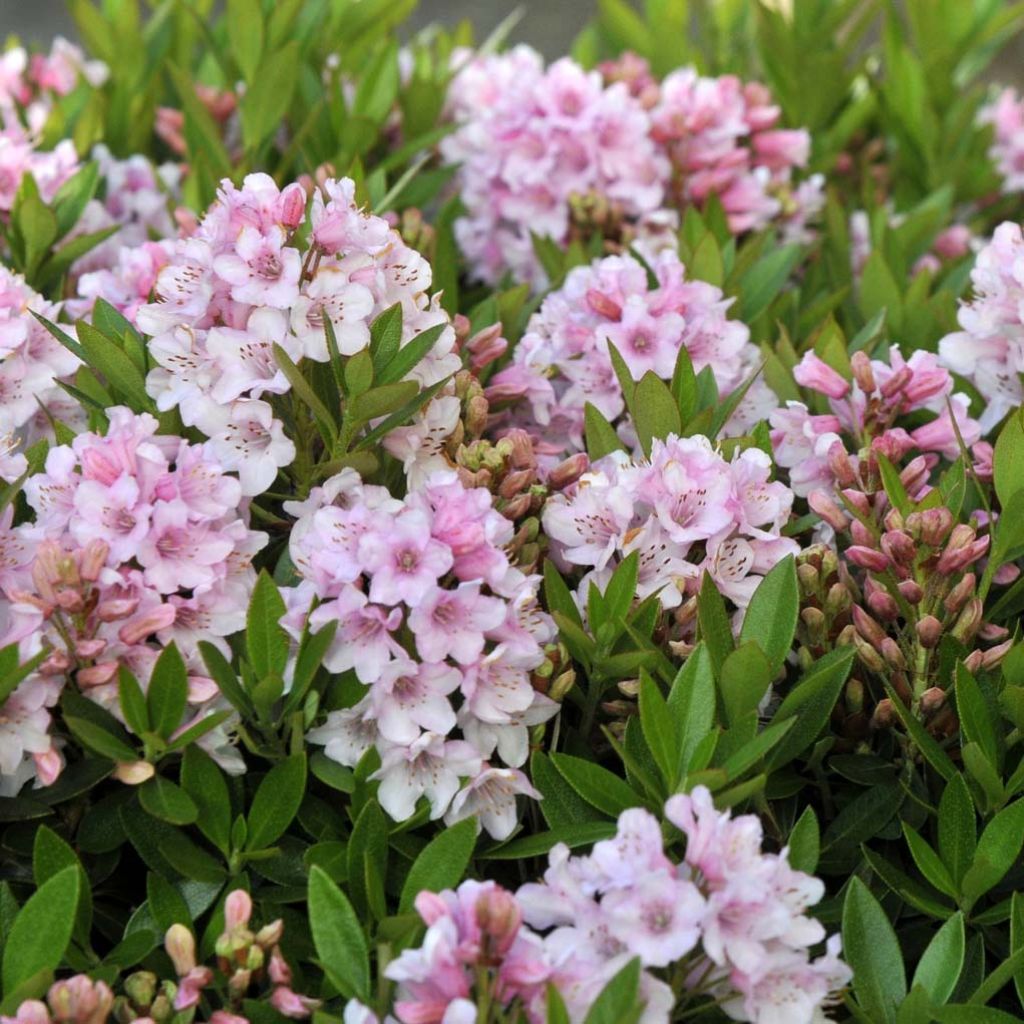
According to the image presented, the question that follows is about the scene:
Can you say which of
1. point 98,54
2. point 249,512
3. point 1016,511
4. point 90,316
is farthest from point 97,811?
point 98,54

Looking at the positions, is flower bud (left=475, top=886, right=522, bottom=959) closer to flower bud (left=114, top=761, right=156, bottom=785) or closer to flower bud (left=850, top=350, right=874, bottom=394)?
flower bud (left=114, top=761, right=156, bottom=785)

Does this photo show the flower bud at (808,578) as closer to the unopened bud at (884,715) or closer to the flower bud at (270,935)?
Answer: the unopened bud at (884,715)

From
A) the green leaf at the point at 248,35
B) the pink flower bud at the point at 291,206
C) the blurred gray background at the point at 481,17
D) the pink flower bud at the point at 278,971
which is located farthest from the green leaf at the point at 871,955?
the blurred gray background at the point at 481,17

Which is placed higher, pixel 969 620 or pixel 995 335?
pixel 995 335

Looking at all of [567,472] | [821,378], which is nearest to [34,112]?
[567,472]

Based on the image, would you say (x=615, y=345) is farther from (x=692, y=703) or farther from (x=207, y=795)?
(x=207, y=795)

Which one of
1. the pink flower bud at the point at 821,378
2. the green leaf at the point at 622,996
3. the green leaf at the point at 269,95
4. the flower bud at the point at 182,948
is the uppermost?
the green leaf at the point at 269,95
